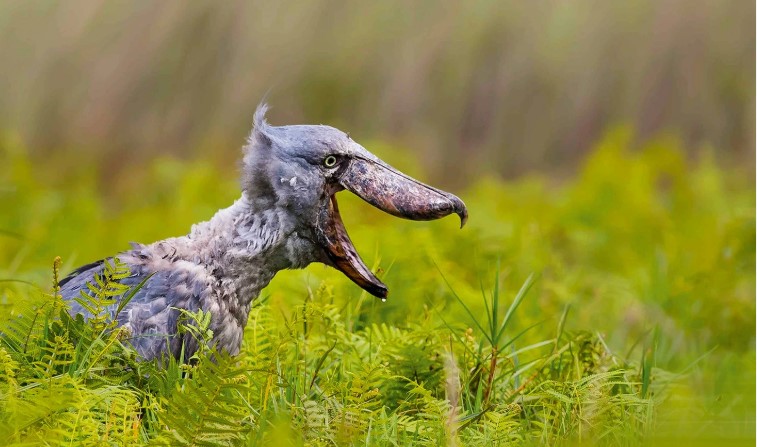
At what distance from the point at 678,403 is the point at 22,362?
1754mm

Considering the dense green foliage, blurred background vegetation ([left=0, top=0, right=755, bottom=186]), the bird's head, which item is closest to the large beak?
the bird's head

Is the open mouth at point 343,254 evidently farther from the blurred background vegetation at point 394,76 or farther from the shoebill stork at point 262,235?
the blurred background vegetation at point 394,76

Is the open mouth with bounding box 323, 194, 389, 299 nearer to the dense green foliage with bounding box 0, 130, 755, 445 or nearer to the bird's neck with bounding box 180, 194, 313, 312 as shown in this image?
the bird's neck with bounding box 180, 194, 313, 312

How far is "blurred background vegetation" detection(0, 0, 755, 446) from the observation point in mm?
7785

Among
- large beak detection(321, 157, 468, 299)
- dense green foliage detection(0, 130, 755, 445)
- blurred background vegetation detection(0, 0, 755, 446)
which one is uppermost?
blurred background vegetation detection(0, 0, 755, 446)

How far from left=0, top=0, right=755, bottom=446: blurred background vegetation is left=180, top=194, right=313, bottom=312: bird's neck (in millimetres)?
3384

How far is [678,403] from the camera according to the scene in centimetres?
362

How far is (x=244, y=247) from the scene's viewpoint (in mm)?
3391

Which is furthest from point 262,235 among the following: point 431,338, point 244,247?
point 431,338

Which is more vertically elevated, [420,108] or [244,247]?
[420,108]

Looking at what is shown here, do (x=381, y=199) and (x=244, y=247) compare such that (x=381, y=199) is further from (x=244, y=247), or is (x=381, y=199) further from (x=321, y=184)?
(x=244, y=247)

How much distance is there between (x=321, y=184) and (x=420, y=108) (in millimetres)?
6104

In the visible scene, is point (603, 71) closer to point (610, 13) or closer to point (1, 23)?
point (610, 13)

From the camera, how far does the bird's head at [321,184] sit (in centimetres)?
342
